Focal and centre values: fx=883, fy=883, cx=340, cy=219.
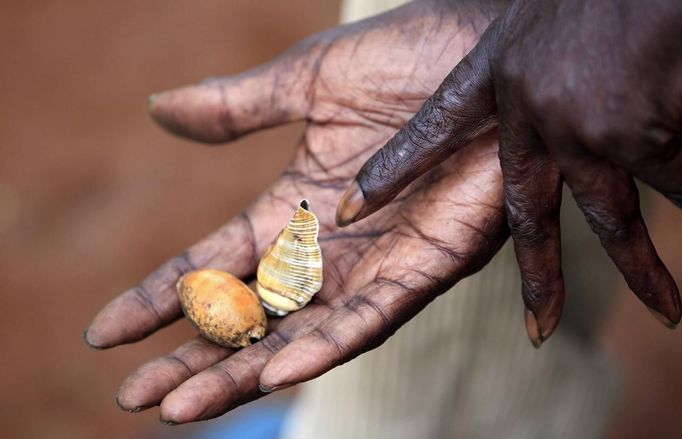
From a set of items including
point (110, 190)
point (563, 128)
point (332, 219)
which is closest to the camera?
point (563, 128)

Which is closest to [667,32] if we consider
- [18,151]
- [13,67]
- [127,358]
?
[127,358]

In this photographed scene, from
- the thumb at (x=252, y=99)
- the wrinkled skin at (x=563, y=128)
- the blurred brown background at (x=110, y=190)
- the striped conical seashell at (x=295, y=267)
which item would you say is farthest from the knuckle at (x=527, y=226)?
the blurred brown background at (x=110, y=190)

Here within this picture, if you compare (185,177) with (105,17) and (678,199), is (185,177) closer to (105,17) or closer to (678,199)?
(105,17)

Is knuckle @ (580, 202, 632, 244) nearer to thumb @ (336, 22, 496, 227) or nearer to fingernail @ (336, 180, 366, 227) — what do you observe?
thumb @ (336, 22, 496, 227)

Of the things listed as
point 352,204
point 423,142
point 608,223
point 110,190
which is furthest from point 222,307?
point 110,190

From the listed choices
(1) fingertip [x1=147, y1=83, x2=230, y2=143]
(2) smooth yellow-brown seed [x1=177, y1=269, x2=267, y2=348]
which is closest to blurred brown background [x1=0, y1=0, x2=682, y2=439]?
(1) fingertip [x1=147, y1=83, x2=230, y2=143]

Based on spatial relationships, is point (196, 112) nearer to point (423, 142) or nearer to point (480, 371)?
point (423, 142)
